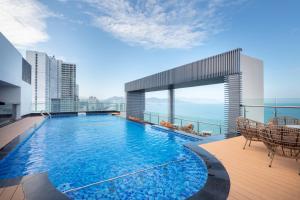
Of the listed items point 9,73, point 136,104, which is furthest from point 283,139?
point 136,104

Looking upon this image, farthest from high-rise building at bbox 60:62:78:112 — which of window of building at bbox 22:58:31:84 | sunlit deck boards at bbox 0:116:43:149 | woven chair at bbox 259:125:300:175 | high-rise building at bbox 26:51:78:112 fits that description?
woven chair at bbox 259:125:300:175

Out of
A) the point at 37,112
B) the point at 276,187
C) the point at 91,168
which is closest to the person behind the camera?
the point at 276,187

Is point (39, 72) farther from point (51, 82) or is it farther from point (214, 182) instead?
point (214, 182)

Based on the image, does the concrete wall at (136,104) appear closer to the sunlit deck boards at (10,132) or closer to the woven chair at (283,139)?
the sunlit deck boards at (10,132)

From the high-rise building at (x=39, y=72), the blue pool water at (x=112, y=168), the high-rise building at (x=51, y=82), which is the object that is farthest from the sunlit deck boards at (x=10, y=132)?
the high-rise building at (x=39, y=72)

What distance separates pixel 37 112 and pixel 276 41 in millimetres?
18099

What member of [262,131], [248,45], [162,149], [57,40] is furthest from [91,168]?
→ [57,40]

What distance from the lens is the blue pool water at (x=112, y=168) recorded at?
2383 mm

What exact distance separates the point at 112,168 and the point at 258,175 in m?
2.71

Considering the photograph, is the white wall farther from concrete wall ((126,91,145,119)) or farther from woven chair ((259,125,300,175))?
concrete wall ((126,91,145,119))

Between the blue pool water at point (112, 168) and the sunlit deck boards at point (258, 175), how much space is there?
1.80 ft

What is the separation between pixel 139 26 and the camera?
884cm

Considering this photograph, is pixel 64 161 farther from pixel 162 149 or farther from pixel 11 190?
pixel 162 149

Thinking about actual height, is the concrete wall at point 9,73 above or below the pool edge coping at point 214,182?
above
